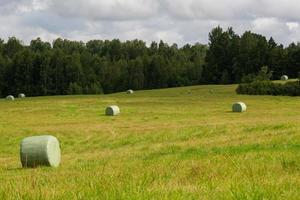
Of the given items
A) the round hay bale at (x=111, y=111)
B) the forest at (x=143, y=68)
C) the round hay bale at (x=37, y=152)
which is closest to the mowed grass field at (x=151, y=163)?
the round hay bale at (x=37, y=152)

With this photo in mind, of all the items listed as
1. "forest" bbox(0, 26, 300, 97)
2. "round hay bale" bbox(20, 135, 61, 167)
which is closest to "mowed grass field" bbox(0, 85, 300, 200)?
"round hay bale" bbox(20, 135, 61, 167)

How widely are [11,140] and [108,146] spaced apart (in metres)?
5.73

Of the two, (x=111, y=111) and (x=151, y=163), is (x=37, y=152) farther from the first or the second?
(x=111, y=111)

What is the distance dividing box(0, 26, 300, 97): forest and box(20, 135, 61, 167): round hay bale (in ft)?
335

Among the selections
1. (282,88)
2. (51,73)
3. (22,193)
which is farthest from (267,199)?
(51,73)

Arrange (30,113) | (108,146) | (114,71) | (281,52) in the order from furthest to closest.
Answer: (114,71) → (281,52) → (30,113) → (108,146)

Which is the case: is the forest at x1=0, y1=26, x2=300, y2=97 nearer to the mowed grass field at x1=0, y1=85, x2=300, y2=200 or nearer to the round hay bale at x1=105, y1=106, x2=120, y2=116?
the round hay bale at x1=105, y1=106, x2=120, y2=116

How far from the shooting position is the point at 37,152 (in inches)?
731

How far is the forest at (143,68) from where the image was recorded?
420ft

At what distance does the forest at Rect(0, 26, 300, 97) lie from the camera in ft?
420

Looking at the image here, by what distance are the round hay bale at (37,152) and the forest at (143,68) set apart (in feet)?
335

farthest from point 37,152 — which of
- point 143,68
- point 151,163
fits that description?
point 143,68

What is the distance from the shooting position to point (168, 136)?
28344 mm

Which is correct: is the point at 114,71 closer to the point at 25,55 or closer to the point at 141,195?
the point at 25,55
